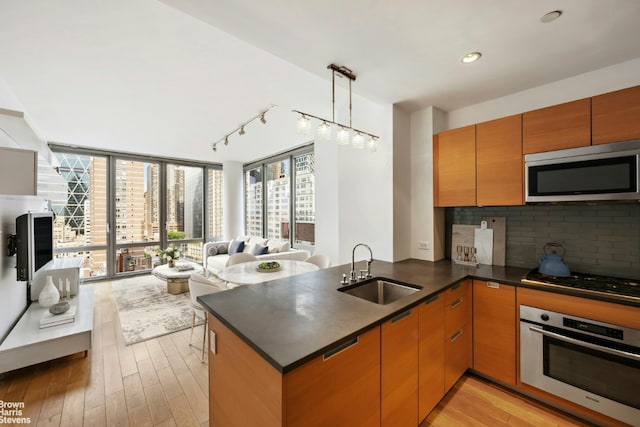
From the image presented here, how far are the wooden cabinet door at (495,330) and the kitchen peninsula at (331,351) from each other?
2cm

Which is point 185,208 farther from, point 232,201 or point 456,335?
point 456,335

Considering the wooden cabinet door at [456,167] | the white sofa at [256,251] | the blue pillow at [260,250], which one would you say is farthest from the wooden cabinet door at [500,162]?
the blue pillow at [260,250]

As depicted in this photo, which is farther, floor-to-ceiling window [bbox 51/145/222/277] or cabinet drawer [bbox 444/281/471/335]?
floor-to-ceiling window [bbox 51/145/222/277]

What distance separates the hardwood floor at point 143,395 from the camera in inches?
69.4

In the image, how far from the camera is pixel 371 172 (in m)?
2.92

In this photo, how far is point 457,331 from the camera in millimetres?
1996

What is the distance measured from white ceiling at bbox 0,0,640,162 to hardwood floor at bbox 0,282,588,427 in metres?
2.56

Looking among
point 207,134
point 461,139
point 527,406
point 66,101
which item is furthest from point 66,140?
point 527,406

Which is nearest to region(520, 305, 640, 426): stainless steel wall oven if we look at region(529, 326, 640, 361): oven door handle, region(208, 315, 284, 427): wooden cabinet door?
region(529, 326, 640, 361): oven door handle

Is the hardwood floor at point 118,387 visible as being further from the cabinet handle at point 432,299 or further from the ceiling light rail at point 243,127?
the ceiling light rail at point 243,127

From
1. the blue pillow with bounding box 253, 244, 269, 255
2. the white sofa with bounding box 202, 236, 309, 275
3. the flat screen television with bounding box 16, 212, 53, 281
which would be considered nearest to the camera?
the flat screen television with bounding box 16, 212, 53, 281

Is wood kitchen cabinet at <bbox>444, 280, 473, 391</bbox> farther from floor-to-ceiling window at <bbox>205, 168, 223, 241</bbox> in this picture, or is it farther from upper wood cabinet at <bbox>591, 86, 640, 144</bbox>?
floor-to-ceiling window at <bbox>205, 168, 223, 241</bbox>

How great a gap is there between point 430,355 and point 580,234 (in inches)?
66.5

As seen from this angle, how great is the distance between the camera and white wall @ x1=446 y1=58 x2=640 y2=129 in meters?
1.94
